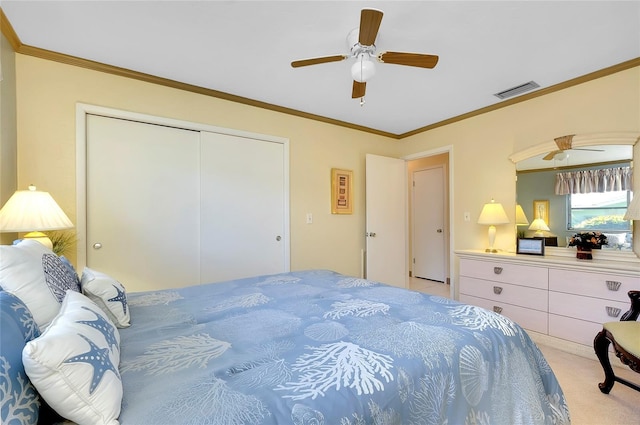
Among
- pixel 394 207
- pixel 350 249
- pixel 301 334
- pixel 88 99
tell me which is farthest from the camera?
pixel 394 207

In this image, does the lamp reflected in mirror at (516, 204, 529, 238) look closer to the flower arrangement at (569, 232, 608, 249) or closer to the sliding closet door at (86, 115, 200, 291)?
the flower arrangement at (569, 232, 608, 249)

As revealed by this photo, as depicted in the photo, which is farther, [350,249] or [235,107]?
Answer: [350,249]

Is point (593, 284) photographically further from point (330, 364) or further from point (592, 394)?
point (330, 364)

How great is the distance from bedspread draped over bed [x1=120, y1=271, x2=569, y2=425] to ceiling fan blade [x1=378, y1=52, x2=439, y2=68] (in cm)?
146

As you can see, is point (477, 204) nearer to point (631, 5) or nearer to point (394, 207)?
point (394, 207)

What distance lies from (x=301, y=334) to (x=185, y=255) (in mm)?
2004

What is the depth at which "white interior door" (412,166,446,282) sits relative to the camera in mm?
5145

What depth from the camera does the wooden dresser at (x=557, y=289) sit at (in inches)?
86.4

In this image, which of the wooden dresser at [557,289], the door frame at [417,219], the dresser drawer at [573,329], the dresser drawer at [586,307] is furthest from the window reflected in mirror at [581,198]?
the door frame at [417,219]

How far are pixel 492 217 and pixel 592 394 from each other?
65.1 inches

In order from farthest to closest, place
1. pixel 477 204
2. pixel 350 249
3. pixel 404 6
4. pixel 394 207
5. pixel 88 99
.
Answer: pixel 394 207 → pixel 350 249 → pixel 477 204 → pixel 88 99 → pixel 404 6

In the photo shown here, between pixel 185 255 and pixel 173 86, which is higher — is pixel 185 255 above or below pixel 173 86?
below

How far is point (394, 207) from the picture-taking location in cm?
→ 420

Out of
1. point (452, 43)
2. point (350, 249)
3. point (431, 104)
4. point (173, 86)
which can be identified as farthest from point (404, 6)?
point (350, 249)
